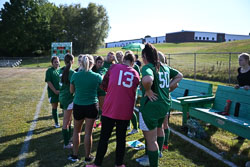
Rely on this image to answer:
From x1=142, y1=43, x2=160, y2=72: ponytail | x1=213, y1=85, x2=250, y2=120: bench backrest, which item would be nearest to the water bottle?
x1=213, y1=85, x2=250, y2=120: bench backrest

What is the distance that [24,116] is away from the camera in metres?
6.76

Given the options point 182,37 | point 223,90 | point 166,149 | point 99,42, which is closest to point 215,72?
point 223,90

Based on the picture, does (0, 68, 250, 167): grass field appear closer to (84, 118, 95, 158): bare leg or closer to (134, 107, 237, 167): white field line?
(134, 107, 237, 167): white field line

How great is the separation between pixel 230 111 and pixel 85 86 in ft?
12.2

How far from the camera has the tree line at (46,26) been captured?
41969 millimetres

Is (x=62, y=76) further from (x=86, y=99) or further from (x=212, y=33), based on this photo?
(x=212, y=33)

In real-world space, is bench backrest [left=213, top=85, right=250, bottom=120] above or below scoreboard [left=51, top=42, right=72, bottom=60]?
below

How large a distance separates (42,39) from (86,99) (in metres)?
45.9

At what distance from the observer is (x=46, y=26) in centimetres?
4456

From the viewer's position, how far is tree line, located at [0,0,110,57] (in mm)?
41969

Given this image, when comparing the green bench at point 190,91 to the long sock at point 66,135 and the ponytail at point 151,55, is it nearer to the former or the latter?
the ponytail at point 151,55

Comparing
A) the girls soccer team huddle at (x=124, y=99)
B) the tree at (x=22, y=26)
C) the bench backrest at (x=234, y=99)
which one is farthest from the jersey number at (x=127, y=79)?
the tree at (x=22, y=26)

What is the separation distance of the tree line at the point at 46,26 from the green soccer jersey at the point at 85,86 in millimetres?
43546

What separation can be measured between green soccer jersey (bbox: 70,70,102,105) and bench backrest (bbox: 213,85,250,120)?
3.53 metres
